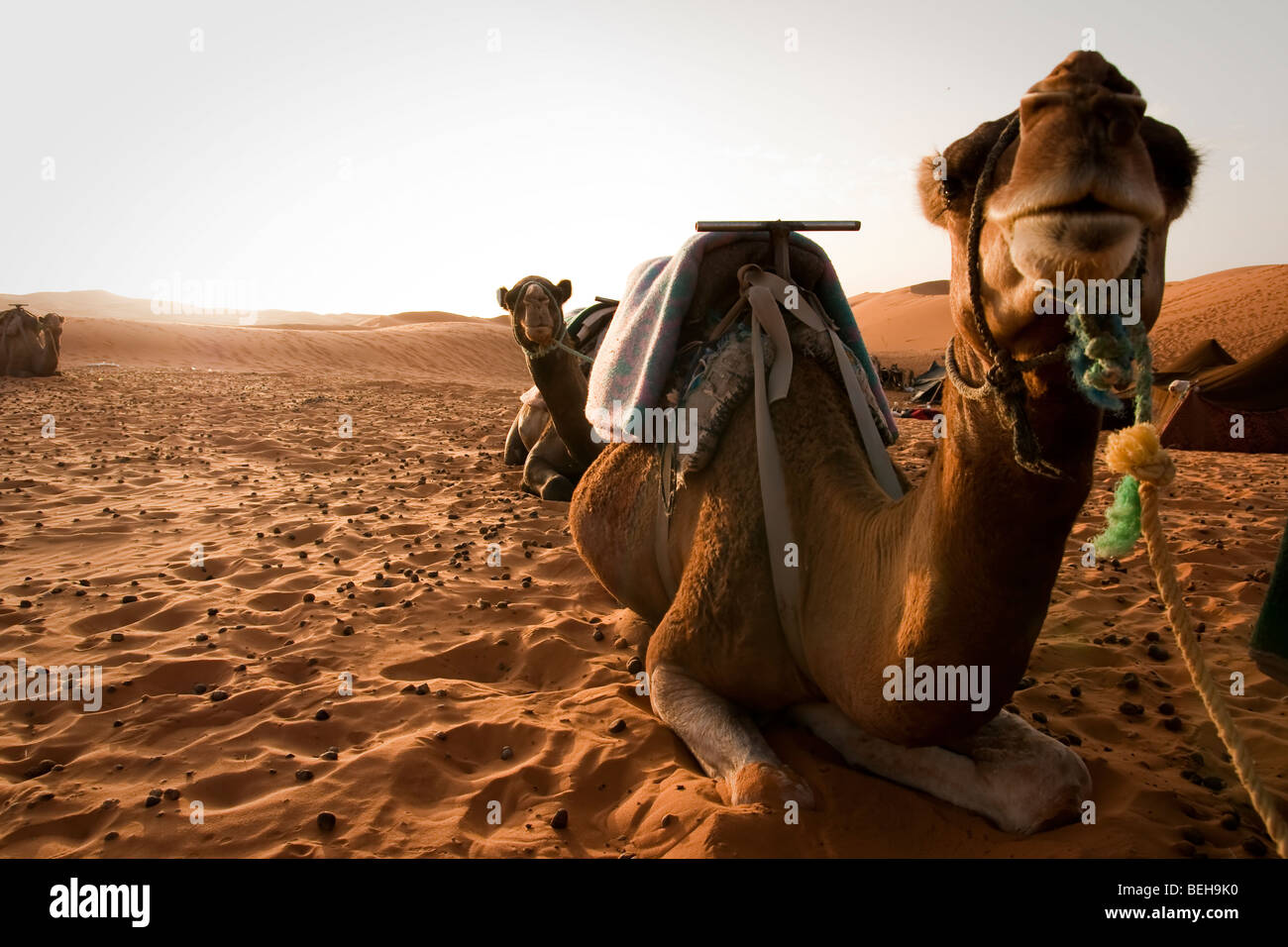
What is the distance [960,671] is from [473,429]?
38.4 ft

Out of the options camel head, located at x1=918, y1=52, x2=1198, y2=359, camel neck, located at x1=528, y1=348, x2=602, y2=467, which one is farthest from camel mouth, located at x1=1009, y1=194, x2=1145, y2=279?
camel neck, located at x1=528, y1=348, x2=602, y2=467

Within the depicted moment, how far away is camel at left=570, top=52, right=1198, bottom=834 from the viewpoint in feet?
4.40

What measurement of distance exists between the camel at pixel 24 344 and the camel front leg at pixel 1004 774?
2192 centimetres

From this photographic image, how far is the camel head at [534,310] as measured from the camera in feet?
20.2

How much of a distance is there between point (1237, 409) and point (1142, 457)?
11.5 meters

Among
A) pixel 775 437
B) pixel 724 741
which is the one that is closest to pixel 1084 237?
pixel 775 437

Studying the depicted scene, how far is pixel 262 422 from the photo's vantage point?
13.1 meters

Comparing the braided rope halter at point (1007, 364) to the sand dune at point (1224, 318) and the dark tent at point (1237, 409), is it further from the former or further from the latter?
the sand dune at point (1224, 318)

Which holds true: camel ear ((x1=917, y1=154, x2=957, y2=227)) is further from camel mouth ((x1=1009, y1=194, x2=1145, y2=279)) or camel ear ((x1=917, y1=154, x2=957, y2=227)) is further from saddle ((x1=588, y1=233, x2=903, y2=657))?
saddle ((x1=588, y1=233, x2=903, y2=657))

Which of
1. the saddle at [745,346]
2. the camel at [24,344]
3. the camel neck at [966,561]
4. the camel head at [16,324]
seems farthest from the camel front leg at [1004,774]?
→ the camel head at [16,324]

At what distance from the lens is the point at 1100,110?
1.30 meters

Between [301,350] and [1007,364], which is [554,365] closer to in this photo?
[1007,364]

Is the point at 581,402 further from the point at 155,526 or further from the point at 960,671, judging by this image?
the point at 960,671
